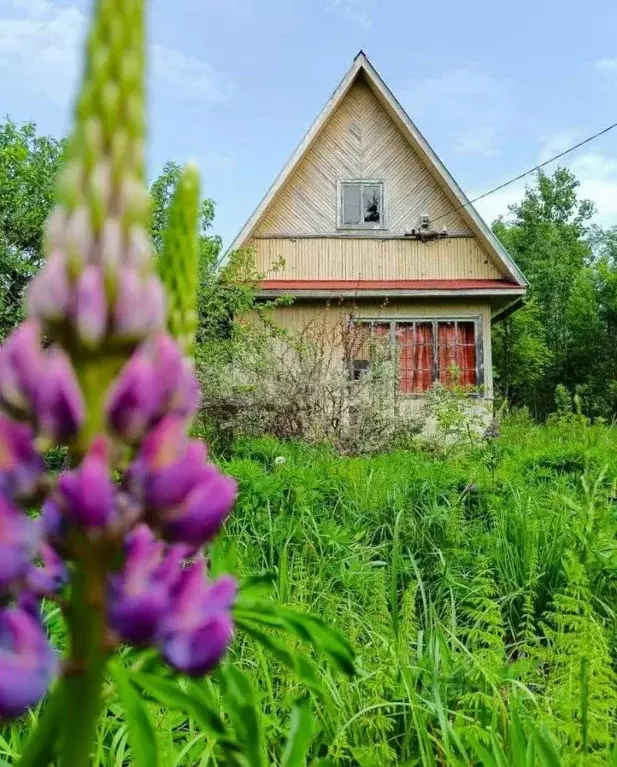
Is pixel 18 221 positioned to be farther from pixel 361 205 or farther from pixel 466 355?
pixel 466 355

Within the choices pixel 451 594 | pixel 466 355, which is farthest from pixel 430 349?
pixel 451 594

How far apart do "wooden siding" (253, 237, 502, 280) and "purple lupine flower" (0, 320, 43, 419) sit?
16.3m

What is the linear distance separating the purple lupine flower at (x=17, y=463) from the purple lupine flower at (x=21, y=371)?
0.02 m

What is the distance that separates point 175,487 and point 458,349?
1658 centimetres

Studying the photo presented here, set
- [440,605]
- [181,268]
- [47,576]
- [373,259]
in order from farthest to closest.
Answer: [373,259] → [440,605] → [181,268] → [47,576]

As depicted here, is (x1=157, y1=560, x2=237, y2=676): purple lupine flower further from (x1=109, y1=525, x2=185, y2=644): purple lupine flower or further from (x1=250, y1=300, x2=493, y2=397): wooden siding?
(x1=250, y1=300, x2=493, y2=397): wooden siding

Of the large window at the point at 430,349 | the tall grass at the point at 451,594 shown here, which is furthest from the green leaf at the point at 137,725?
the large window at the point at 430,349

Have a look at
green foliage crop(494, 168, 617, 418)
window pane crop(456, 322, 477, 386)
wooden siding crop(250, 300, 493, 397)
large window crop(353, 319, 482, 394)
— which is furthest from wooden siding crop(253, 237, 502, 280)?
green foliage crop(494, 168, 617, 418)

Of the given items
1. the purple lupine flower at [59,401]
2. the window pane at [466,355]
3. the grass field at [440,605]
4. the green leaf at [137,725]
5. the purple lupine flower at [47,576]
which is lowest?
the grass field at [440,605]

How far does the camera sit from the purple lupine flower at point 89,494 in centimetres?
68

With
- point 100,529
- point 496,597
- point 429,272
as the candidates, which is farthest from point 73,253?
point 429,272

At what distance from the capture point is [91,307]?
0.69 m

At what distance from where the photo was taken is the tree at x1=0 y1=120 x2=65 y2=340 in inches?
461

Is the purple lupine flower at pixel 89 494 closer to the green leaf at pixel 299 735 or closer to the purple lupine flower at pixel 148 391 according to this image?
the purple lupine flower at pixel 148 391
